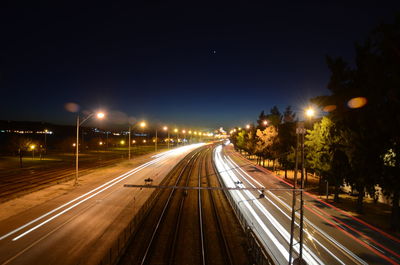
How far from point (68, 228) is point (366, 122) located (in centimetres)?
2304

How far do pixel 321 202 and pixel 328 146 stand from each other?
6.51m

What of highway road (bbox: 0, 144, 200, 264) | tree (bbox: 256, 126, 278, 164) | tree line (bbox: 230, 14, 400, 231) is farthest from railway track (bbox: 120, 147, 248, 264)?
tree (bbox: 256, 126, 278, 164)

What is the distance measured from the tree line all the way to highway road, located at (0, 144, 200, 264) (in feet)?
61.2

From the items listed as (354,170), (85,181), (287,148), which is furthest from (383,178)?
(85,181)

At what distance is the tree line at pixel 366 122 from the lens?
1491cm

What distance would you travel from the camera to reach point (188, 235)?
1602 cm

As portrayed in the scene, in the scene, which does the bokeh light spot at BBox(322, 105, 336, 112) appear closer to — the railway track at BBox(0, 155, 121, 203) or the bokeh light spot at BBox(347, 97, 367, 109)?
the bokeh light spot at BBox(347, 97, 367, 109)

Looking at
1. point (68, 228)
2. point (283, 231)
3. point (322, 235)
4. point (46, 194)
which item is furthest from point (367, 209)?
point (46, 194)

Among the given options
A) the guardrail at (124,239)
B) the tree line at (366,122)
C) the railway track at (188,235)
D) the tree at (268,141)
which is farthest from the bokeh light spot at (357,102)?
the tree at (268,141)

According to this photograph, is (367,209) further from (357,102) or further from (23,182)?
(23,182)

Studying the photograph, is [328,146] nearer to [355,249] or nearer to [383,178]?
[383,178]

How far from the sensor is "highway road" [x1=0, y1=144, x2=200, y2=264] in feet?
41.0

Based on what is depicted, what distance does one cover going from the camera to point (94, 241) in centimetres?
1407

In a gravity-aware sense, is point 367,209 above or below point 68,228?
below
